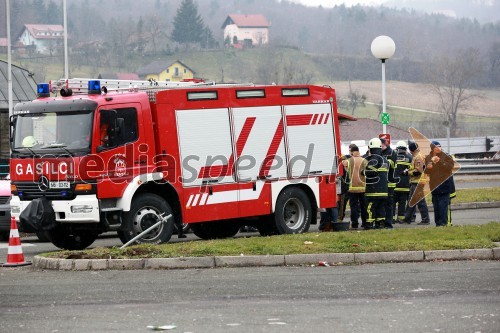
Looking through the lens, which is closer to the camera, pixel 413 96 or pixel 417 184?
pixel 417 184

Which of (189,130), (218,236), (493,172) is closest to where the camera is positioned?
(189,130)

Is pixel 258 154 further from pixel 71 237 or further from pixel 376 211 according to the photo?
pixel 71 237

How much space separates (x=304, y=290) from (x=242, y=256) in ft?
8.41

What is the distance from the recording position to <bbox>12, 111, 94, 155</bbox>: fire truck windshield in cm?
1532

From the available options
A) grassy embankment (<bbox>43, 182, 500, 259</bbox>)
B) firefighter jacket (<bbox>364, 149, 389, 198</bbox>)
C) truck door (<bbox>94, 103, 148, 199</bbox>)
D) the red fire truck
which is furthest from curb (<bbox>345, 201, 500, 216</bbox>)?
truck door (<bbox>94, 103, 148, 199</bbox>)

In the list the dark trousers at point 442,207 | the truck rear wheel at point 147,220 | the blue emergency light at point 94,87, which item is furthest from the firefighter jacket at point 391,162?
the blue emergency light at point 94,87

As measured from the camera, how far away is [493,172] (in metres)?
45.8

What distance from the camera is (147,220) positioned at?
16.0m

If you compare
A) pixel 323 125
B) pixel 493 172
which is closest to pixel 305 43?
pixel 493 172

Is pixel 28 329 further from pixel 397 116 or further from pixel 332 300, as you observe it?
pixel 397 116

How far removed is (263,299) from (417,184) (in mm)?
11724

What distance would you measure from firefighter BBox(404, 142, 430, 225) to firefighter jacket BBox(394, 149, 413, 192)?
0.14 metres

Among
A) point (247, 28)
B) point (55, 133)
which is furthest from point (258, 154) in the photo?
point (247, 28)

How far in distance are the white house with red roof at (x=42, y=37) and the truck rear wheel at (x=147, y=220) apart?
119 m
